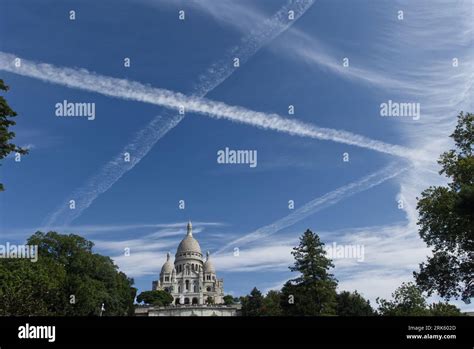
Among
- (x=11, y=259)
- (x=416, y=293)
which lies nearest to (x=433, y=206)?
(x=416, y=293)

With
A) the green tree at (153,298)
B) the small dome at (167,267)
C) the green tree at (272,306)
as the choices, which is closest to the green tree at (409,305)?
the green tree at (272,306)

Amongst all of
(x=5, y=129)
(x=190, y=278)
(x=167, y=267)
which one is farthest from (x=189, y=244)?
(x=5, y=129)

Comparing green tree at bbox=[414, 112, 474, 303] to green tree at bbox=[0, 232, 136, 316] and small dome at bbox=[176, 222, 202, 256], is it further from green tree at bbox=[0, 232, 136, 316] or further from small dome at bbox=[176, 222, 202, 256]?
small dome at bbox=[176, 222, 202, 256]

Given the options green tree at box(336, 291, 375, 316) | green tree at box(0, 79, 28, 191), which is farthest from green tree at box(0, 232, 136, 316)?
green tree at box(336, 291, 375, 316)

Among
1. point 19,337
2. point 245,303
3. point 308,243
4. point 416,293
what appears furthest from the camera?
point 245,303

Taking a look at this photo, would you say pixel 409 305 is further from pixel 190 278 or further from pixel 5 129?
pixel 190 278

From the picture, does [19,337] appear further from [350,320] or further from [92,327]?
[350,320]
